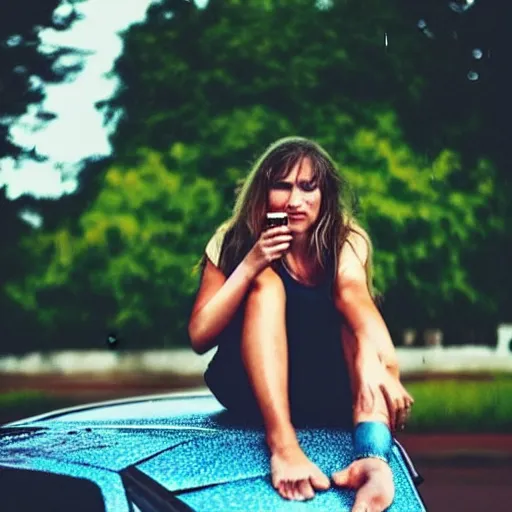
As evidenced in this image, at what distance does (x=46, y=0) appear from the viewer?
4.66m

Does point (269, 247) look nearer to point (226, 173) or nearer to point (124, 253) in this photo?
point (226, 173)

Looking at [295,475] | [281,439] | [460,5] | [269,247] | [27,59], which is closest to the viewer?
[295,475]

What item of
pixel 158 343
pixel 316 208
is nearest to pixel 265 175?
pixel 316 208

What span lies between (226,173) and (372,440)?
5.68 feet

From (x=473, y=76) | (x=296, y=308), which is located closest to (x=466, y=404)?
(x=296, y=308)

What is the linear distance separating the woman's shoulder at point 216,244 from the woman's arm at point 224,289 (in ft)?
0.10

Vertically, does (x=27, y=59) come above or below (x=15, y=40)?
below

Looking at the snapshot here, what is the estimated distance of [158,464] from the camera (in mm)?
2814

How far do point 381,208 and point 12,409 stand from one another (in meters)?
2.22

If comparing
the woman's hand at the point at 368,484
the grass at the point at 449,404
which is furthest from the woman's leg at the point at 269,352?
the grass at the point at 449,404

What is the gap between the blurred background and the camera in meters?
4.42

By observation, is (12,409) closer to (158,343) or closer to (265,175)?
(158,343)

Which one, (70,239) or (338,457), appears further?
(70,239)

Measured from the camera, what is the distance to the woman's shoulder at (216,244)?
4289 millimetres
